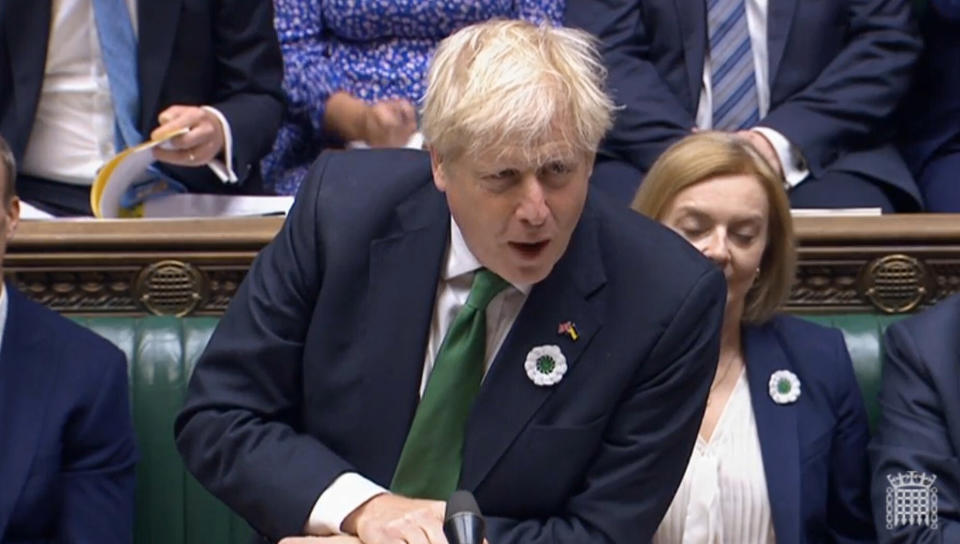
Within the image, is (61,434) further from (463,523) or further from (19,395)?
(463,523)

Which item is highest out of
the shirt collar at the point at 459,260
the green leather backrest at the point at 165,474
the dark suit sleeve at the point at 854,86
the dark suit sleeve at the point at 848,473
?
the shirt collar at the point at 459,260

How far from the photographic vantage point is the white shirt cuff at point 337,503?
2.36 m

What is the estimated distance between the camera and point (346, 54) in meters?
3.84

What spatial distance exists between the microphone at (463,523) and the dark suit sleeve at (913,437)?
111 centimetres

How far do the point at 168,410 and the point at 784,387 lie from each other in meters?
1.04

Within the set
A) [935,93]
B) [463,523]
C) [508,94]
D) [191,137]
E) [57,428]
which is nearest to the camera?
[463,523]

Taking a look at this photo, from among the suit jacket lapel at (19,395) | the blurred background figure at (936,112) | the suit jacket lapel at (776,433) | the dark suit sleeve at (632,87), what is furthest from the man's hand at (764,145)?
the suit jacket lapel at (19,395)

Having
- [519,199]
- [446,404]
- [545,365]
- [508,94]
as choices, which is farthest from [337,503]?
[508,94]

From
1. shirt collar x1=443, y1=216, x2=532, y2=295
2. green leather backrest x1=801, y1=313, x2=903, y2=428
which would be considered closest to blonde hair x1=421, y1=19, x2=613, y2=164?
shirt collar x1=443, y1=216, x2=532, y2=295

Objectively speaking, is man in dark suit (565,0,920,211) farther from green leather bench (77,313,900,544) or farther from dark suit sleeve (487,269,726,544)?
dark suit sleeve (487,269,726,544)

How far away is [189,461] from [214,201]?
1.08m

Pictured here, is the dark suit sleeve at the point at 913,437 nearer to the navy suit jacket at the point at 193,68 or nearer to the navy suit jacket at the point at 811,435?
the navy suit jacket at the point at 811,435

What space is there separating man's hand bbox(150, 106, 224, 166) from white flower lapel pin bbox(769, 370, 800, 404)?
1.11 meters

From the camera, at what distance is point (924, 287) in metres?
3.39
